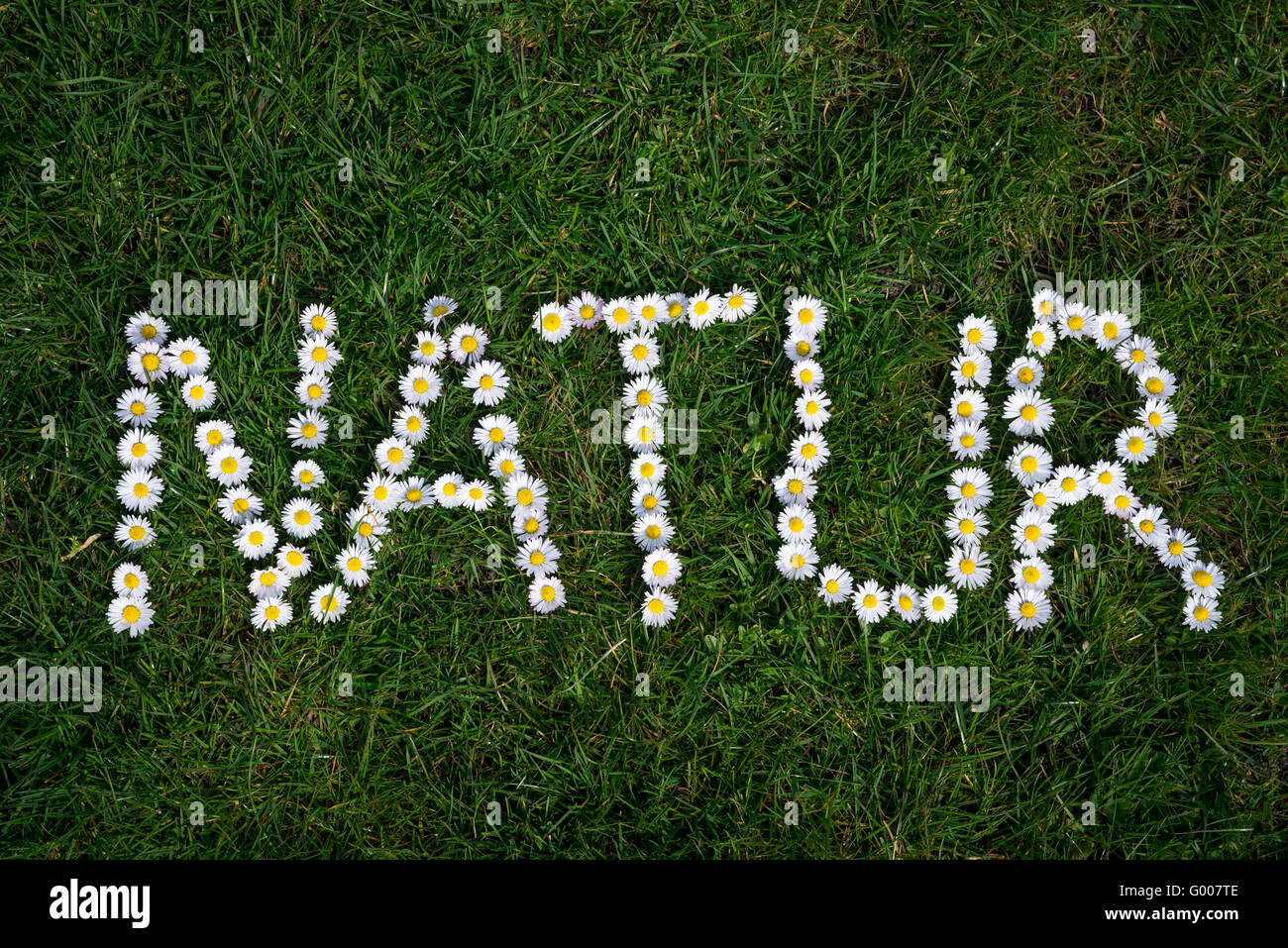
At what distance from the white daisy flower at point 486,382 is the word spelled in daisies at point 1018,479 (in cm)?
93

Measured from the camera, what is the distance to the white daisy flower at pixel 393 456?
2.60 m

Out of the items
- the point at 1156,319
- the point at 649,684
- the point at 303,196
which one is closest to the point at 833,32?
the point at 1156,319

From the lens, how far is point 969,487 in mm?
2629

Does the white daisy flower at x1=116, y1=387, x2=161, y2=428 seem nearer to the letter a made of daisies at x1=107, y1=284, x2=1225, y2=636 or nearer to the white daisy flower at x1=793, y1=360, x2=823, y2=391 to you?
the letter a made of daisies at x1=107, y1=284, x2=1225, y2=636

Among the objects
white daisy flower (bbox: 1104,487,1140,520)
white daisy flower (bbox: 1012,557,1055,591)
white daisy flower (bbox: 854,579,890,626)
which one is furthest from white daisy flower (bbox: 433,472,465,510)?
white daisy flower (bbox: 1104,487,1140,520)

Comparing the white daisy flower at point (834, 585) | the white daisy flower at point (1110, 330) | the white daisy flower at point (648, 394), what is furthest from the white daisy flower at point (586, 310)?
the white daisy flower at point (1110, 330)

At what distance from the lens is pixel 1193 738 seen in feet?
8.61

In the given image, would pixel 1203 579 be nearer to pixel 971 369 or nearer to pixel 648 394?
pixel 971 369

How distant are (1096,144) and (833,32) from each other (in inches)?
37.4

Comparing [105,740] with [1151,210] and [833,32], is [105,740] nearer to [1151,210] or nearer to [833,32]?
[833,32]

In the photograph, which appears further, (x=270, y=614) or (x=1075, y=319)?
(x=1075, y=319)

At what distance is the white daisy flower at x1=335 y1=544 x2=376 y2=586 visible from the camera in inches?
102

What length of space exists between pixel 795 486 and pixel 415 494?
1.20 metres

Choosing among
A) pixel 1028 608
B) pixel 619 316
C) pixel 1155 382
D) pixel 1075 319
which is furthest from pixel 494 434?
pixel 1155 382
